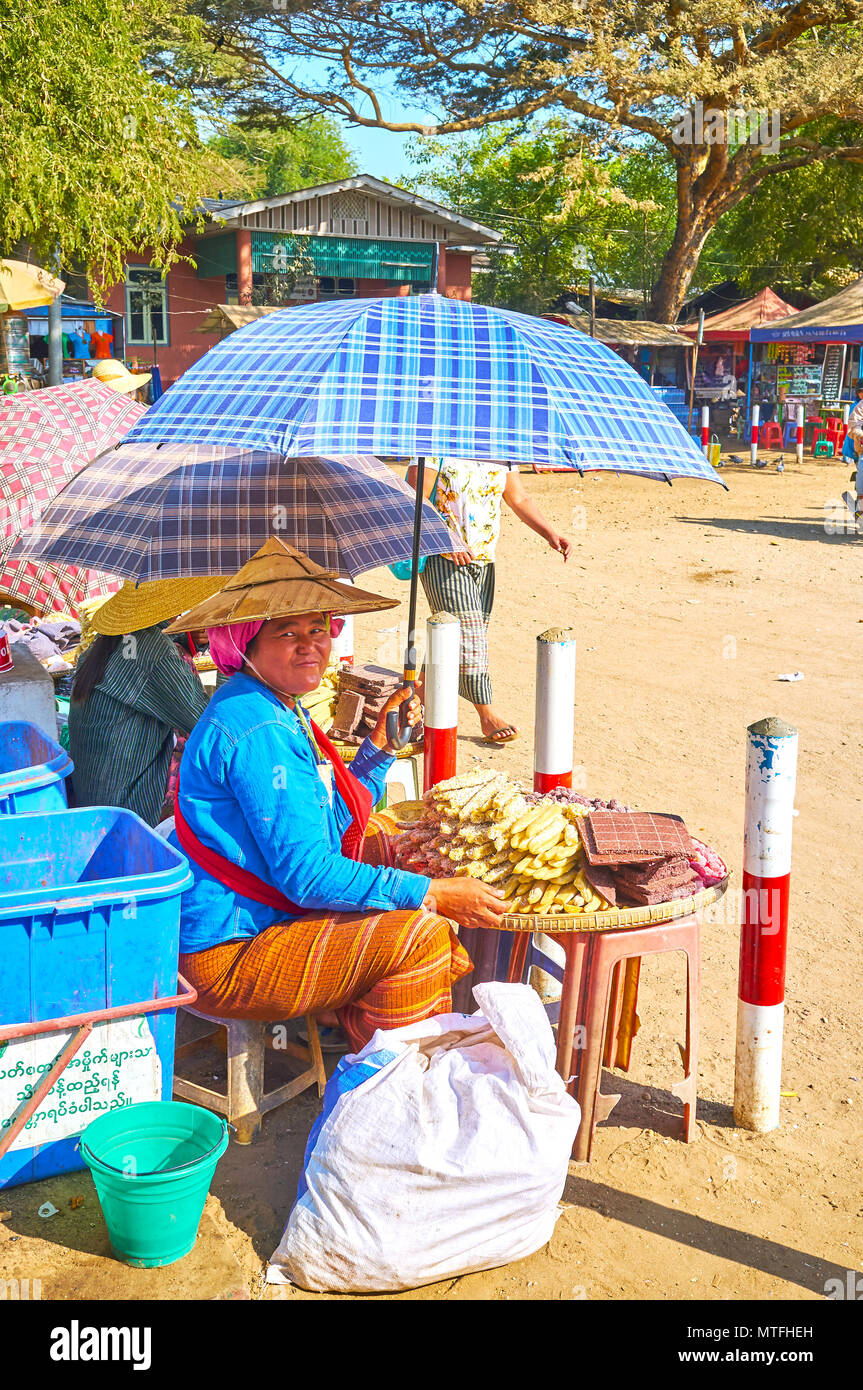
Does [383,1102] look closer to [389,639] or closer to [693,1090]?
[693,1090]

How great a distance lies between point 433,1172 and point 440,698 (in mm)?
2469

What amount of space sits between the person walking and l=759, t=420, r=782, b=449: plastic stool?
Answer: 21.0 m

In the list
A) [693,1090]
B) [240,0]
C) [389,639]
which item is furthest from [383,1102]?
[240,0]

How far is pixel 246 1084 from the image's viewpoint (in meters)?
3.48

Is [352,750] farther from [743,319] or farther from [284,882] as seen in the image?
[743,319]

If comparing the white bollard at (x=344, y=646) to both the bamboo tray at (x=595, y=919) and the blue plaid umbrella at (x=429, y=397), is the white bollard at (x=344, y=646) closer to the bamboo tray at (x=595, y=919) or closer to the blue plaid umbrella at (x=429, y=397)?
the blue plaid umbrella at (x=429, y=397)

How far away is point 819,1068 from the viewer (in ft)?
13.0

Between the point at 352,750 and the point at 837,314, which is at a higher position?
the point at 837,314

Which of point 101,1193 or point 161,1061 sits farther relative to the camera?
point 161,1061

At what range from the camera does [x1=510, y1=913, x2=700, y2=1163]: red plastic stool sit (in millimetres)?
3291

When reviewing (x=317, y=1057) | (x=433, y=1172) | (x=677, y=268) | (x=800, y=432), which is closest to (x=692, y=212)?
(x=677, y=268)

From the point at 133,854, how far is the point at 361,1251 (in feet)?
4.33

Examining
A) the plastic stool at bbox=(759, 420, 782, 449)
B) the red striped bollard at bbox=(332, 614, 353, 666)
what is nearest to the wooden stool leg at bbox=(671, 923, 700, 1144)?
the red striped bollard at bbox=(332, 614, 353, 666)

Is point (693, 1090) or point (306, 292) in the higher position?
point (306, 292)
